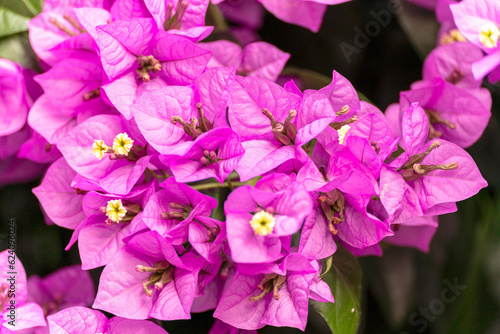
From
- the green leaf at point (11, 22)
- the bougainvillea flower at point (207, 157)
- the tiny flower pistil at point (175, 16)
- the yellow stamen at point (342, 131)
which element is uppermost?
the tiny flower pistil at point (175, 16)

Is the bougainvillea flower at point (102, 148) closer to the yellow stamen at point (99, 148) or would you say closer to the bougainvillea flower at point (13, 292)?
the yellow stamen at point (99, 148)

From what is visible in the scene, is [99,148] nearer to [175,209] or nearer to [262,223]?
[175,209]

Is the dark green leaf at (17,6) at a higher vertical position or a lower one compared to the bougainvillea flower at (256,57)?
higher

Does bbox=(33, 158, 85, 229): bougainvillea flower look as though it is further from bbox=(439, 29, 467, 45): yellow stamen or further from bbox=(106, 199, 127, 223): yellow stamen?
bbox=(439, 29, 467, 45): yellow stamen

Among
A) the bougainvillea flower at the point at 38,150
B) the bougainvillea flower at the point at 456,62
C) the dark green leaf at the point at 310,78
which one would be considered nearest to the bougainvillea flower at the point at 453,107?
the bougainvillea flower at the point at 456,62

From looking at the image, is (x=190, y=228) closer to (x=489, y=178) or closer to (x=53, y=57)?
(x=53, y=57)

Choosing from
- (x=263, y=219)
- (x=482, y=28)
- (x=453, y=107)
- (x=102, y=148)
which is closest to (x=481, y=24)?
(x=482, y=28)

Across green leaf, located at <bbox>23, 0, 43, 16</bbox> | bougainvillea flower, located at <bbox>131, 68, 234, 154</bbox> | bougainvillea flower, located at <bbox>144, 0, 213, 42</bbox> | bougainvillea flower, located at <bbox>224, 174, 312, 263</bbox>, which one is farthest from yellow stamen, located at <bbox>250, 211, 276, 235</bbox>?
green leaf, located at <bbox>23, 0, 43, 16</bbox>
